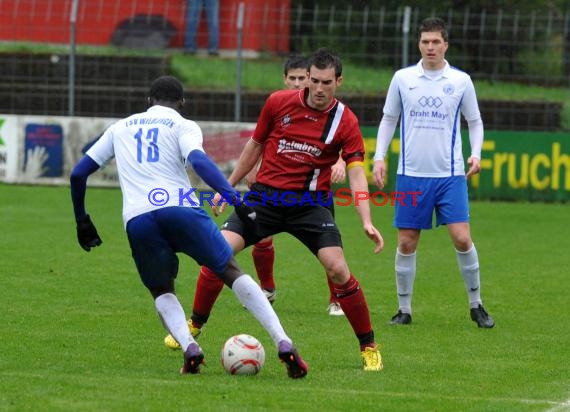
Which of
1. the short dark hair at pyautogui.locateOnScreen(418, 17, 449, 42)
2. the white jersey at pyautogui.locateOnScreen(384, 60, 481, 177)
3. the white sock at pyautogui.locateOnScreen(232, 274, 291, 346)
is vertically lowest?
the white sock at pyautogui.locateOnScreen(232, 274, 291, 346)

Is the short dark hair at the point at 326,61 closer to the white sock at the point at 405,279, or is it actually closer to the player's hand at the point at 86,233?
the player's hand at the point at 86,233

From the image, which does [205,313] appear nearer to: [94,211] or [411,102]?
[411,102]

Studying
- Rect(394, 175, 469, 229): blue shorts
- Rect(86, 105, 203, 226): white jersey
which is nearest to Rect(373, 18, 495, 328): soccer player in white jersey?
Rect(394, 175, 469, 229): blue shorts

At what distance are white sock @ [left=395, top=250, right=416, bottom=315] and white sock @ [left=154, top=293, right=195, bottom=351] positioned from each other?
2.95m

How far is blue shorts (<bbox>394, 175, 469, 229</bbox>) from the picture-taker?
10031 millimetres

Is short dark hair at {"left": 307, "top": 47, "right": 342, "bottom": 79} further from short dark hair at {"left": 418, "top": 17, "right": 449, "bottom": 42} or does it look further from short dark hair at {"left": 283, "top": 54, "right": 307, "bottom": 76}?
short dark hair at {"left": 283, "top": 54, "right": 307, "bottom": 76}

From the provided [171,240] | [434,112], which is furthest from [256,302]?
[434,112]

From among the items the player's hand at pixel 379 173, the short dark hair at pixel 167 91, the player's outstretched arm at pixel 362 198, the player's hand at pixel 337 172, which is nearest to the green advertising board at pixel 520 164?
the player's hand at pixel 379 173

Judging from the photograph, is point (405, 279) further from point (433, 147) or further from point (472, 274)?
point (433, 147)

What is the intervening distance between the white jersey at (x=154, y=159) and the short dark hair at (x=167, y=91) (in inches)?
5.9

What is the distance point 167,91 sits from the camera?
7.69 metres

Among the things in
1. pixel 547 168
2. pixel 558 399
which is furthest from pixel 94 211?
pixel 558 399

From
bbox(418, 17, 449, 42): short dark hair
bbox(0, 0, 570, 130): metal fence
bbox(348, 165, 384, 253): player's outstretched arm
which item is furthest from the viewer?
bbox(0, 0, 570, 130): metal fence

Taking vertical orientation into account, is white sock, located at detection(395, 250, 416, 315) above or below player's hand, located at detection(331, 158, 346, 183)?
below
